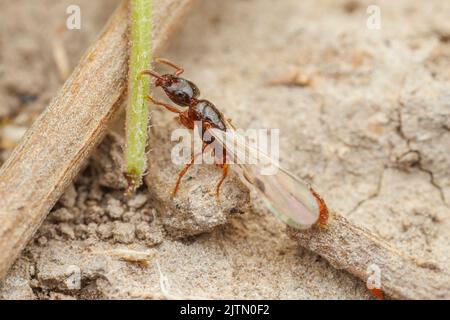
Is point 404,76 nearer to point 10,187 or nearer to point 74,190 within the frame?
point 74,190

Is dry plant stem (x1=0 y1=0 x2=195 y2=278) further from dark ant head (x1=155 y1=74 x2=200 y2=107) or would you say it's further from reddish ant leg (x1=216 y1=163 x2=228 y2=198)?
reddish ant leg (x1=216 y1=163 x2=228 y2=198)

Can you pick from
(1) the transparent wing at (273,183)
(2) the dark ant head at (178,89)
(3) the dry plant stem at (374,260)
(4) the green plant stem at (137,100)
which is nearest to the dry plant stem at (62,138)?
(4) the green plant stem at (137,100)

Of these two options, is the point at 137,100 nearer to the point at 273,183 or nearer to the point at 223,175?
the point at 223,175

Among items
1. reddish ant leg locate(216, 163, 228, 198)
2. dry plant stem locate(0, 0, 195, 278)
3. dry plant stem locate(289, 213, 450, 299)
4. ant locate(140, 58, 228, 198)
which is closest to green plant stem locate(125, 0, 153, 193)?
dry plant stem locate(0, 0, 195, 278)

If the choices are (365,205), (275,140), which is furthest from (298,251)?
(275,140)

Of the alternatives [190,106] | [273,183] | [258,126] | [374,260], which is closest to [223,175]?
[273,183]

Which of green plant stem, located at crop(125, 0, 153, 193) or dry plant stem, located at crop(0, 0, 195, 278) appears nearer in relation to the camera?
dry plant stem, located at crop(0, 0, 195, 278)

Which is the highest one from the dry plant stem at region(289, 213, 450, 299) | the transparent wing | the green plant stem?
the green plant stem
